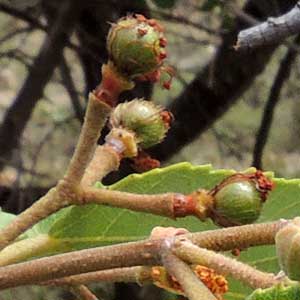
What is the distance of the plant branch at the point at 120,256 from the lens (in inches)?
27.1

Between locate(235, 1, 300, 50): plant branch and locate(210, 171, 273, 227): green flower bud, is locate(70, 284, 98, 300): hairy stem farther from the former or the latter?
locate(235, 1, 300, 50): plant branch

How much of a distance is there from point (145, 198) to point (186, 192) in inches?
7.5

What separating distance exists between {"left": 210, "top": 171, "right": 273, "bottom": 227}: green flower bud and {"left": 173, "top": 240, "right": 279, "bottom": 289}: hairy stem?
0.41ft

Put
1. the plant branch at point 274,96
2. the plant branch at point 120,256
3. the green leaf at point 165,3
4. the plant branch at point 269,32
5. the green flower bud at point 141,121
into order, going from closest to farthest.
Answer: the plant branch at point 120,256 → the green flower bud at point 141,121 → the plant branch at point 269,32 → the green leaf at point 165,3 → the plant branch at point 274,96

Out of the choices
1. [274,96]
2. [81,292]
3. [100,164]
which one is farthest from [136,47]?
[274,96]

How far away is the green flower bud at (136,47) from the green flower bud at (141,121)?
96 mm

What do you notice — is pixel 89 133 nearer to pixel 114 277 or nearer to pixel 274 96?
pixel 114 277

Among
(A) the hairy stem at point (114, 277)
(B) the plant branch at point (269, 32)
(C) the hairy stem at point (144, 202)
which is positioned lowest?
(A) the hairy stem at point (114, 277)

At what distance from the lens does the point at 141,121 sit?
95cm

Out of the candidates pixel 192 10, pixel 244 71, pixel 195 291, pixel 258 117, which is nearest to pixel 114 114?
pixel 195 291

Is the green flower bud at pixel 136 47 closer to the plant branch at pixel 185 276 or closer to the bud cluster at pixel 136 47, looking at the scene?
the bud cluster at pixel 136 47

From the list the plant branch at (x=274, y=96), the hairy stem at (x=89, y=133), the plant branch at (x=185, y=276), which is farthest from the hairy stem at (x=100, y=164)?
the plant branch at (x=274, y=96)

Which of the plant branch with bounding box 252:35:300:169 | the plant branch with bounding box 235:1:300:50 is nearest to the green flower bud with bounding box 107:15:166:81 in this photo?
the plant branch with bounding box 235:1:300:50

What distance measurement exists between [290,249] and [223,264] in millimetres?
80
